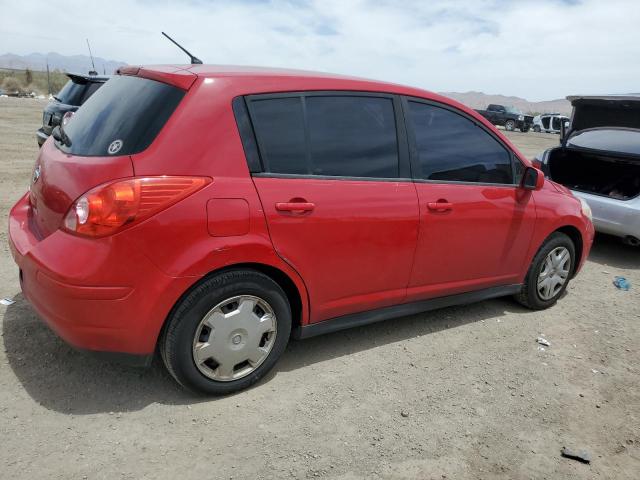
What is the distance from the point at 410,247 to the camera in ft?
11.4

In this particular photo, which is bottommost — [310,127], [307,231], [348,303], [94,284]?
[348,303]

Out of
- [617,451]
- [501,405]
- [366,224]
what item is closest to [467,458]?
[501,405]

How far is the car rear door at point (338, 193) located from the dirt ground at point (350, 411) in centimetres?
48

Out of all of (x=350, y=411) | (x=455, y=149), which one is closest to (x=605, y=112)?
(x=455, y=149)

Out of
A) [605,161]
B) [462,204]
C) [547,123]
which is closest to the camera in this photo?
[462,204]

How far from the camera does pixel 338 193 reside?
→ 10.1ft

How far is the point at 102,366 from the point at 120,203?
1.21 m

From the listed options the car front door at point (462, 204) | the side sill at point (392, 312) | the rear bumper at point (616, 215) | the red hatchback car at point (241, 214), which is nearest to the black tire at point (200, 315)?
the red hatchback car at point (241, 214)

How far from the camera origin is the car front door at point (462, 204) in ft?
11.6

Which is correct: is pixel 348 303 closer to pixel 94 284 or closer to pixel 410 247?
pixel 410 247

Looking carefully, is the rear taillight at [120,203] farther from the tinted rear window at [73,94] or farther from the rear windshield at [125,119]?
the tinted rear window at [73,94]

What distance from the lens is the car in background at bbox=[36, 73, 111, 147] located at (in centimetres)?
833

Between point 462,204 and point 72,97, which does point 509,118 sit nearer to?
point 72,97

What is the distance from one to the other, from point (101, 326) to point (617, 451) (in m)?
2.77
